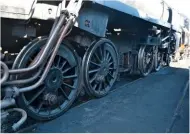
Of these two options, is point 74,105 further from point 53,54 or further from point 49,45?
point 49,45

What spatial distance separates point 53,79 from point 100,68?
1.30 meters

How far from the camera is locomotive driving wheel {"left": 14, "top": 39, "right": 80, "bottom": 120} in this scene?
3.41 m

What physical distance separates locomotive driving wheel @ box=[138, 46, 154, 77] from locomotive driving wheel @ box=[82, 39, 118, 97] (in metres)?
1.85

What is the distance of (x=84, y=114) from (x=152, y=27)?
4.20 meters

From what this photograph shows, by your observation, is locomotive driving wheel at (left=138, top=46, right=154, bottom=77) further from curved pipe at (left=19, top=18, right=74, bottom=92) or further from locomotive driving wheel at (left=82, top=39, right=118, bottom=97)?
curved pipe at (left=19, top=18, right=74, bottom=92)

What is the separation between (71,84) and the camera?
429cm

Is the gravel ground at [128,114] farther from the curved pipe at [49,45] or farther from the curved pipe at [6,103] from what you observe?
the curved pipe at [49,45]

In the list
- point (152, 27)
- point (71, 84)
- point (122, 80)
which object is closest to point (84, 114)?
point (71, 84)

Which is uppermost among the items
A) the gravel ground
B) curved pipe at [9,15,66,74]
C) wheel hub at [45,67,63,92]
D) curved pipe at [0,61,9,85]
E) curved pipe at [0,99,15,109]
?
curved pipe at [9,15,66,74]

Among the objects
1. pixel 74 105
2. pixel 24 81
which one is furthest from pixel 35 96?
pixel 74 105

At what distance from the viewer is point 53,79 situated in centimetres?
374

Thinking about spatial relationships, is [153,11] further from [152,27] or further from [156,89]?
[156,89]

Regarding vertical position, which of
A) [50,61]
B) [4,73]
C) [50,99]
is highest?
[50,61]

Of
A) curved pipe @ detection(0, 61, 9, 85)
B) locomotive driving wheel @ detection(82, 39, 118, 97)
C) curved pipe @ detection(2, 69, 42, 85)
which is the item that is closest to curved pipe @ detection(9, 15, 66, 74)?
curved pipe @ detection(2, 69, 42, 85)
